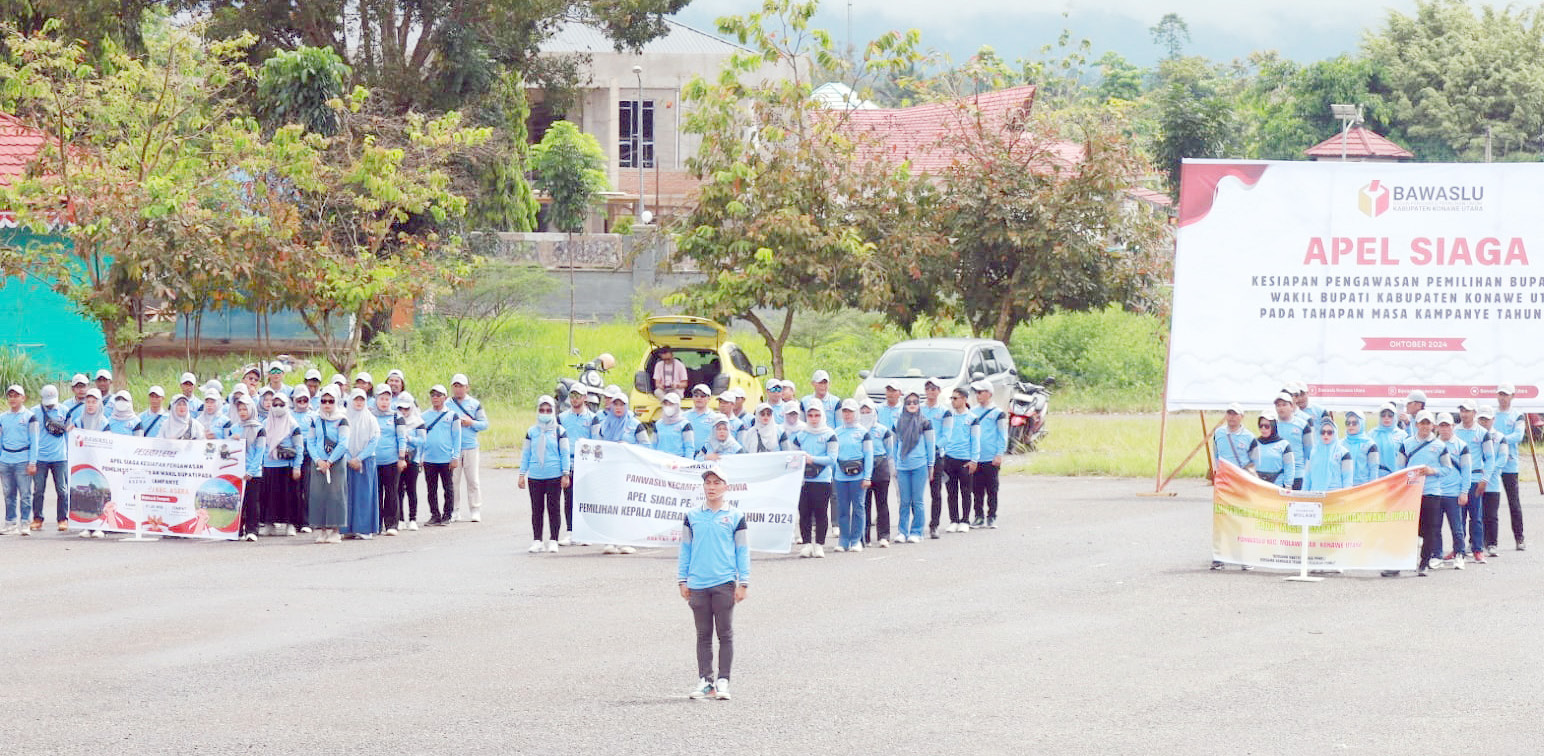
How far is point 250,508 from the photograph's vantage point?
19.8 meters

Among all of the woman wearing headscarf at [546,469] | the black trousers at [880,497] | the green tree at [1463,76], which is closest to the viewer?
the woman wearing headscarf at [546,469]

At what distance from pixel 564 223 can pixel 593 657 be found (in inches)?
1800

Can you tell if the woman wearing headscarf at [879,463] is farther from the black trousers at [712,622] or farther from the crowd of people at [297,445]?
the black trousers at [712,622]

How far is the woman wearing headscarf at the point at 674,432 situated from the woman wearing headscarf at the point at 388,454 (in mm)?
3003

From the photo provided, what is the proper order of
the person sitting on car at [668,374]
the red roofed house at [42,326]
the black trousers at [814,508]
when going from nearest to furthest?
the black trousers at [814,508]
the person sitting on car at [668,374]
the red roofed house at [42,326]

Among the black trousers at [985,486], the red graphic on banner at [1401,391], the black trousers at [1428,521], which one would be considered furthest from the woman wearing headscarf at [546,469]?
the red graphic on banner at [1401,391]

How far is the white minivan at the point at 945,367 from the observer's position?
88.7ft

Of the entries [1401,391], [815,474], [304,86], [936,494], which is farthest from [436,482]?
[304,86]

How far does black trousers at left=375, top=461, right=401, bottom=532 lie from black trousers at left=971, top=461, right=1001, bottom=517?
631 cm

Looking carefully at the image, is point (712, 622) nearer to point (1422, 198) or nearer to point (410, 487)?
point (410, 487)

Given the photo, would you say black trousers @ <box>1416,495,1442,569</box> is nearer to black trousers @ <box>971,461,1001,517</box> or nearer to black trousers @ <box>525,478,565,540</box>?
black trousers @ <box>971,461,1001,517</box>

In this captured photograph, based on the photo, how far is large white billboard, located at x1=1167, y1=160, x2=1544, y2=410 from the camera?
907 inches

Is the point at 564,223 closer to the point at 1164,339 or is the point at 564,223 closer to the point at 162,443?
the point at 1164,339

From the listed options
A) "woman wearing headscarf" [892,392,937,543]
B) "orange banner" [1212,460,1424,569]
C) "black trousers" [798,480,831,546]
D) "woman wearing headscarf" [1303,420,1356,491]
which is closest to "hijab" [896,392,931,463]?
"woman wearing headscarf" [892,392,937,543]
